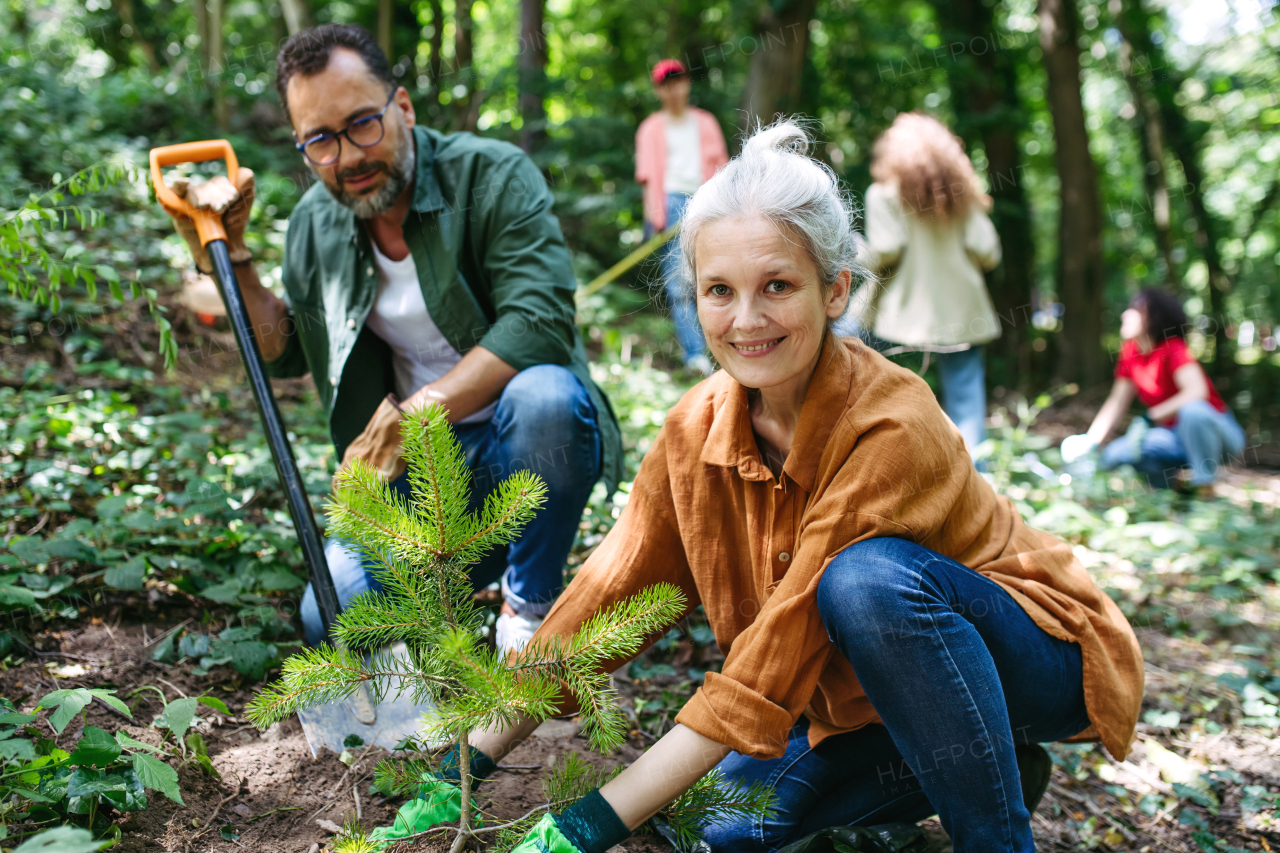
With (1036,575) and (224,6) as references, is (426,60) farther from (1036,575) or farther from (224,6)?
(1036,575)

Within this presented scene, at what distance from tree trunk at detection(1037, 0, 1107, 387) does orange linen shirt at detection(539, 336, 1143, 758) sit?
254 inches

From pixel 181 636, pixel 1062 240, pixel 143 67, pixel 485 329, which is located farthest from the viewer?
pixel 143 67

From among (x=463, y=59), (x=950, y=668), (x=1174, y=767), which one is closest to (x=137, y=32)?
(x=463, y=59)

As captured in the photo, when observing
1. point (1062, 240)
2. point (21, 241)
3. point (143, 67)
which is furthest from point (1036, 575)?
Result: point (143, 67)

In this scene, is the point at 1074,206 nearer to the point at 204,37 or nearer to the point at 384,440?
the point at 384,440

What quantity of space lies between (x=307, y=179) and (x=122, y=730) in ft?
18.0

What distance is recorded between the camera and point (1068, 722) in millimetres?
1568

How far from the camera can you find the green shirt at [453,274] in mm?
2191

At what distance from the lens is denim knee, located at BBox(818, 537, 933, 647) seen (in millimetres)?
1289

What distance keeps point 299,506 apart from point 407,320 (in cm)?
66

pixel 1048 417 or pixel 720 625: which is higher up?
pixel 720 625

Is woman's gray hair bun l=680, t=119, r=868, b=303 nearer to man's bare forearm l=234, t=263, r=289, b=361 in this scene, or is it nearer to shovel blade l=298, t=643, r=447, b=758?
shovel blade l=298, t=643, r=447, b=758

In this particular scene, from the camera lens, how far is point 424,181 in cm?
229

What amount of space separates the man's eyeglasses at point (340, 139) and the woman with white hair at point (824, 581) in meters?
1.05
